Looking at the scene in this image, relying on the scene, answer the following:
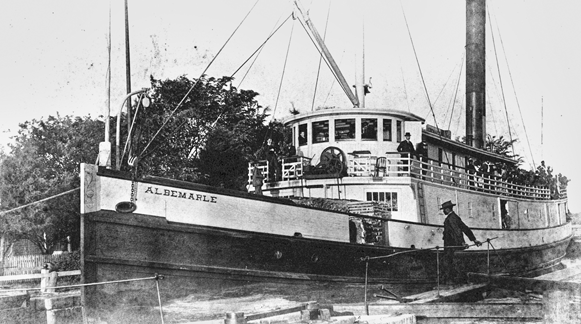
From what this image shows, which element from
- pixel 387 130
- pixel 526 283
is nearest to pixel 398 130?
pixel 387 130

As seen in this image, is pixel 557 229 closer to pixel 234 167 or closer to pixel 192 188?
pixel 234 167

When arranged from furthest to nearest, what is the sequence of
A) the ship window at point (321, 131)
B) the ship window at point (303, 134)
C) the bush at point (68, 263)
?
the bush at point (68, 263)
the ship window at point (303, 134)
the ship window at point (321, 131)

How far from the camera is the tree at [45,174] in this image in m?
18.1

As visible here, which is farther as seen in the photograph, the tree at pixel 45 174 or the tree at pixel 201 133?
the tree at pixel 201 133

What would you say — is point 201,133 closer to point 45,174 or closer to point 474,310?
point 45,174

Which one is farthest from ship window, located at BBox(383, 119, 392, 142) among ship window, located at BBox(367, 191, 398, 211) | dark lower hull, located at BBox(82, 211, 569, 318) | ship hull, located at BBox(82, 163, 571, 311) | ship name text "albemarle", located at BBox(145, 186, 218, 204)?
ship name text "albemarle", located at BBox(145, 186, 218, 204)

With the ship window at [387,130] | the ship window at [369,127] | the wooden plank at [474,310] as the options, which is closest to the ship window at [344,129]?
the ship window at [369,127]

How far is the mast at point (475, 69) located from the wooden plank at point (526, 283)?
1162 centimetres

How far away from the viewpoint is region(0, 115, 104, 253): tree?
18.1 meters

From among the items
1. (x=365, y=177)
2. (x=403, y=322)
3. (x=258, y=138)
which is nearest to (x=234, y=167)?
(x=258, y=138)

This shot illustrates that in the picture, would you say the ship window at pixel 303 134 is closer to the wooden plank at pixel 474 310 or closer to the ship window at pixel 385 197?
the ship window at pixel 385 197

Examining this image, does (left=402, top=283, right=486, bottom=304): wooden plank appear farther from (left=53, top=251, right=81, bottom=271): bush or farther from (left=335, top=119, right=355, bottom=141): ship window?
(left=53, top=251, right=81, bottom=271): bush

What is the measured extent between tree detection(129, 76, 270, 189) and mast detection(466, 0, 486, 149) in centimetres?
846

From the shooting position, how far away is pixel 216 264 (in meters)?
9.27
